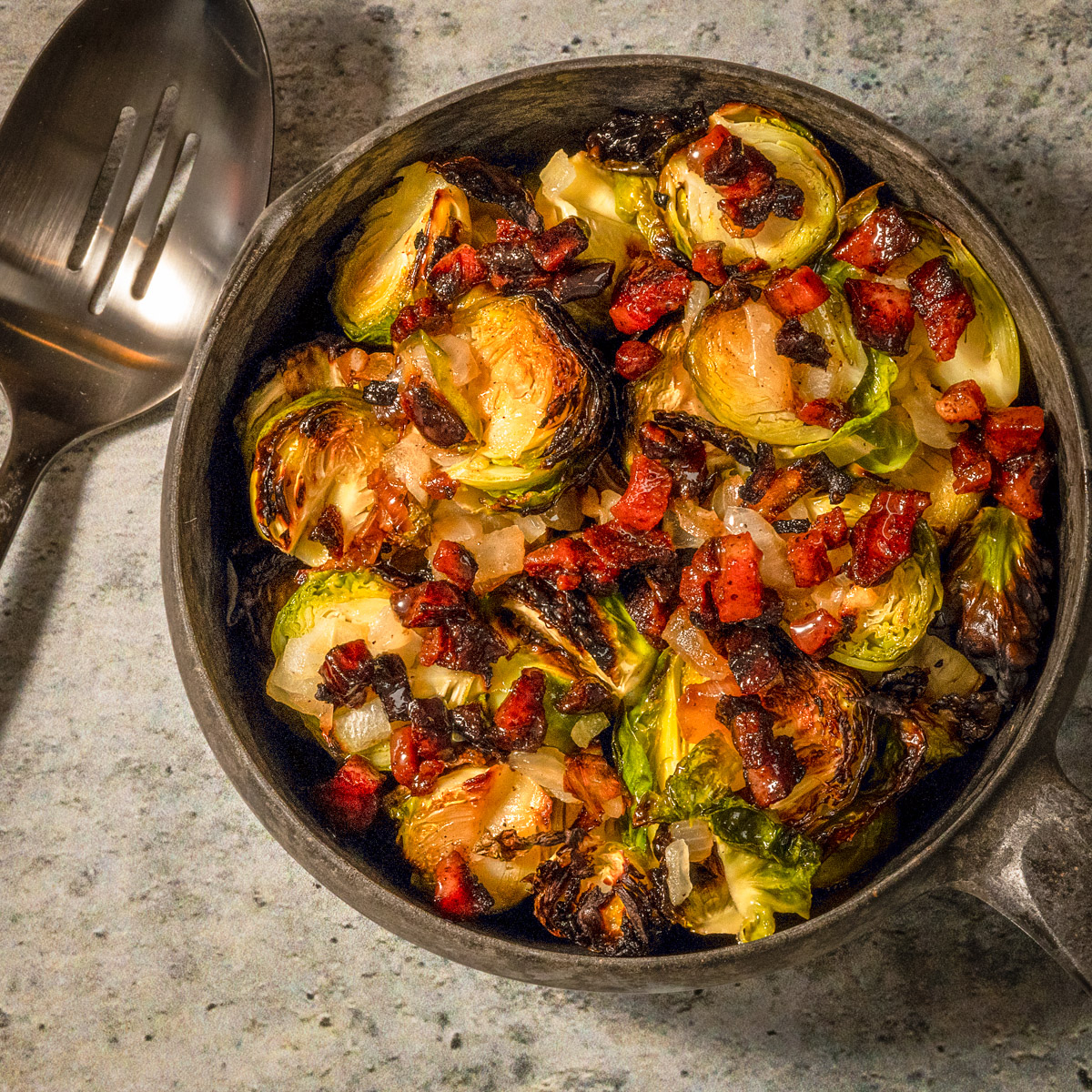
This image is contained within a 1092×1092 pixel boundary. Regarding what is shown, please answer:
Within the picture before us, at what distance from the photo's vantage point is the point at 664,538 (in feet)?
7.97

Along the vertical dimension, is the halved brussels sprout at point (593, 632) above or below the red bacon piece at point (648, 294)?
below

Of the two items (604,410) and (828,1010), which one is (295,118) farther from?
(828,1010)

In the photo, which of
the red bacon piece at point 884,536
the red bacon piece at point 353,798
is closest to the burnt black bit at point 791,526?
the red bacon piece at point 884,536

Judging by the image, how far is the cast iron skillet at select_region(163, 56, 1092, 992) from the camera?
2.18 m

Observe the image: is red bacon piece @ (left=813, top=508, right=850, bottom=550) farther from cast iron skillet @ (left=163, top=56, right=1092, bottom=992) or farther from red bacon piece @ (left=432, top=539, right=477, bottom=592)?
red bacon piece @ (left=432, top=539, right=477, bottom=592)

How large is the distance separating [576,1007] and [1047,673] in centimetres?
181

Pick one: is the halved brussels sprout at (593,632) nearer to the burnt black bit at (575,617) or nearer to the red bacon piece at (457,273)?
the burnt black bit at (575,617)

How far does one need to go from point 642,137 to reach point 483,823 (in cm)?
183

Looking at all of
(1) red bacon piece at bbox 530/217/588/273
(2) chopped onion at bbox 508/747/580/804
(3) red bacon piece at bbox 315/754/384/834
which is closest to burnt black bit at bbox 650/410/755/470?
(1) red bacon piece at bbox 530/217/588/273

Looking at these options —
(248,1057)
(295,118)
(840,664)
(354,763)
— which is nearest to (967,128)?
(840,664)

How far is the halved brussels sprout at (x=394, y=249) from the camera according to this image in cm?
252

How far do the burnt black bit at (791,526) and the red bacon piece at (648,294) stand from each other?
62 cm

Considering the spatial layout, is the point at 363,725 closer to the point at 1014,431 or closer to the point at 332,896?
the point at 332,896

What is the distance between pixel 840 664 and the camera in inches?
98.3
